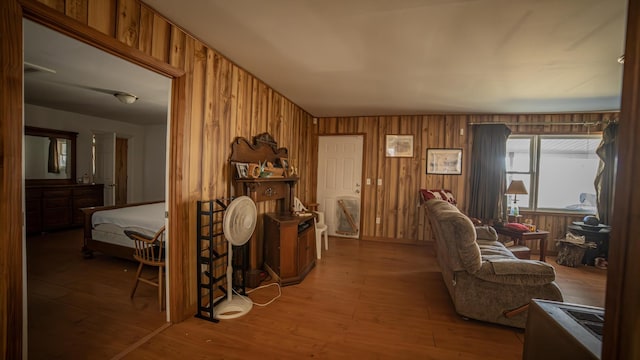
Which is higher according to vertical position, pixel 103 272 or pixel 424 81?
pixel 424 81

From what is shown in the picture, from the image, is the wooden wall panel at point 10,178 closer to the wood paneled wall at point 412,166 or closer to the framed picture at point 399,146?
the wood paneled wall at point 412,166

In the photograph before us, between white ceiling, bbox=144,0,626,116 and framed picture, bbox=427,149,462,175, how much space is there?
1263mm

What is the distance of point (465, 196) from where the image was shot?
4.72 metres

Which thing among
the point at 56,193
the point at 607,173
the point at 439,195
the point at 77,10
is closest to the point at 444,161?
the point at 439,195

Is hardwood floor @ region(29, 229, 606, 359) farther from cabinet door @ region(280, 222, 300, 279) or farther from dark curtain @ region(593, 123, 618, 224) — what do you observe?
dark curtain @ region(593, 123, 618, 224)

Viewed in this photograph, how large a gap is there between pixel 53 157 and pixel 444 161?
24.7ft

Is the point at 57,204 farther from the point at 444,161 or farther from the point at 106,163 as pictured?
the point at 444,161

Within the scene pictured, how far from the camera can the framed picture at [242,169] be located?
275 centimetres

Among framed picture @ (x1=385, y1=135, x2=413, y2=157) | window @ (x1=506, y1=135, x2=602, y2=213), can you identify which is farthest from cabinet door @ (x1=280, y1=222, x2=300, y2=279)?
window @ (x1=506, y1=135, x2=602, y2=213)

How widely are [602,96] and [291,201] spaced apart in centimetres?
434

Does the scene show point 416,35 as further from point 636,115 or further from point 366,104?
point 366,104

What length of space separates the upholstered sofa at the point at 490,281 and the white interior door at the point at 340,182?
284cm

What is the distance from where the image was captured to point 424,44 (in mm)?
2219

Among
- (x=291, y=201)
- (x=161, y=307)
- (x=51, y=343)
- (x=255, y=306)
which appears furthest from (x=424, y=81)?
(x=51, y=343)
